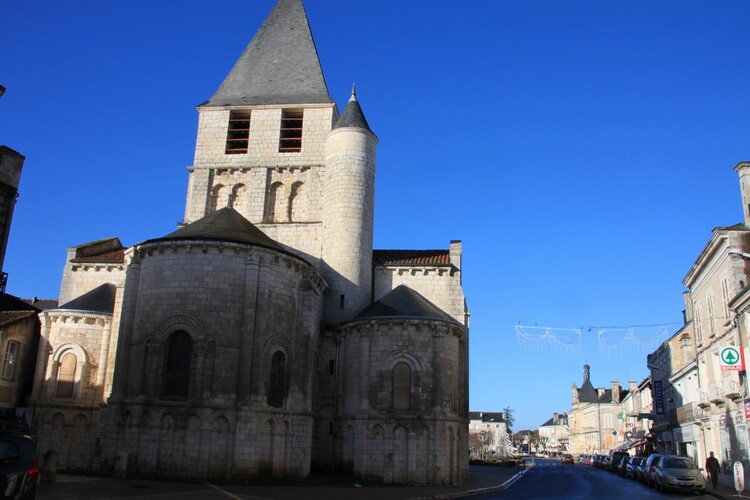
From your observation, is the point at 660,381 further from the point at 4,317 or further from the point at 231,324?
the point at 4,317

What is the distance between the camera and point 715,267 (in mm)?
26578

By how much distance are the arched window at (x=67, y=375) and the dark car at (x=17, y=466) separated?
1835 cm

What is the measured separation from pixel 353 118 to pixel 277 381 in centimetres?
1412

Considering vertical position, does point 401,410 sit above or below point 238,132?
below

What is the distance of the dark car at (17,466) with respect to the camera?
8.73m

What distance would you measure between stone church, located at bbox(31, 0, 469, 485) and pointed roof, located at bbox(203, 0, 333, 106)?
0.11 metres

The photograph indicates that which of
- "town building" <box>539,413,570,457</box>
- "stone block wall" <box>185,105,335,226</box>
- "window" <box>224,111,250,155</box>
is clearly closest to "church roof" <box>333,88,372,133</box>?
"stone block wall" <box>185,105,335,226</box>

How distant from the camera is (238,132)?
3397 cm

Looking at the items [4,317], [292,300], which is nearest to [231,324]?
[292,300]

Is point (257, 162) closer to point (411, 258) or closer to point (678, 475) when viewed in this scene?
point (411, 258)

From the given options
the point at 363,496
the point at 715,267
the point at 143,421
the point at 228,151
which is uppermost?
the point at 228,151

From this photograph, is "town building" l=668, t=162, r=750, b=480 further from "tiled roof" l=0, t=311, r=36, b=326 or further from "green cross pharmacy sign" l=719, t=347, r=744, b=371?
"tiled roof" l=0, t=311, r=36, b=326

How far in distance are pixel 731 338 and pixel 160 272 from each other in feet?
70.3

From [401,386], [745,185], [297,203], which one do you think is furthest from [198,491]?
[745,185]
